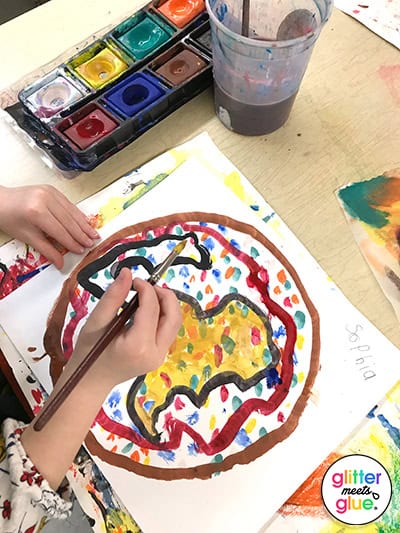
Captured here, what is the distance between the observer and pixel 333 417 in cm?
63

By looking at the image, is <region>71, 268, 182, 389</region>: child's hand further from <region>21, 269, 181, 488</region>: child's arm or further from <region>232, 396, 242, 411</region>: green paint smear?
<region>232, 396, 242, 411</region>: green paint smear

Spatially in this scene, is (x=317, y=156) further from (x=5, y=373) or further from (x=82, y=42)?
(x=5, y=373)

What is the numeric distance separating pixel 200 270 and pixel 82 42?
0.42m

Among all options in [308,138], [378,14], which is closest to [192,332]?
[308,138]

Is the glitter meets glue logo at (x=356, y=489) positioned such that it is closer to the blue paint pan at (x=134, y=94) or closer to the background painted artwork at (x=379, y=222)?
the background painted artwork at (x=379, y=222)

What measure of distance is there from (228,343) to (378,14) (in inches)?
23.7

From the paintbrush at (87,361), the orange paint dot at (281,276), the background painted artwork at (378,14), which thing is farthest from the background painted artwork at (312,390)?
the background painted artwork at (378,14)

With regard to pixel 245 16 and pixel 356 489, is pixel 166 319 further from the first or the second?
pixel 245 16

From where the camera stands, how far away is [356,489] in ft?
1.96

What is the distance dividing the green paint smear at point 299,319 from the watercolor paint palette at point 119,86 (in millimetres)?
336

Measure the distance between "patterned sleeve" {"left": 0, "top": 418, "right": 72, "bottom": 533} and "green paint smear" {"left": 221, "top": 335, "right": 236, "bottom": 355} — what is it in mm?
245

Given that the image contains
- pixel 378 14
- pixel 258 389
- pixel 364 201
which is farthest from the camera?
pixel 378 14

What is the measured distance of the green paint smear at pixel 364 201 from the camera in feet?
2.43

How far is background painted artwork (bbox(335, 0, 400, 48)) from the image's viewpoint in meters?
0.88
